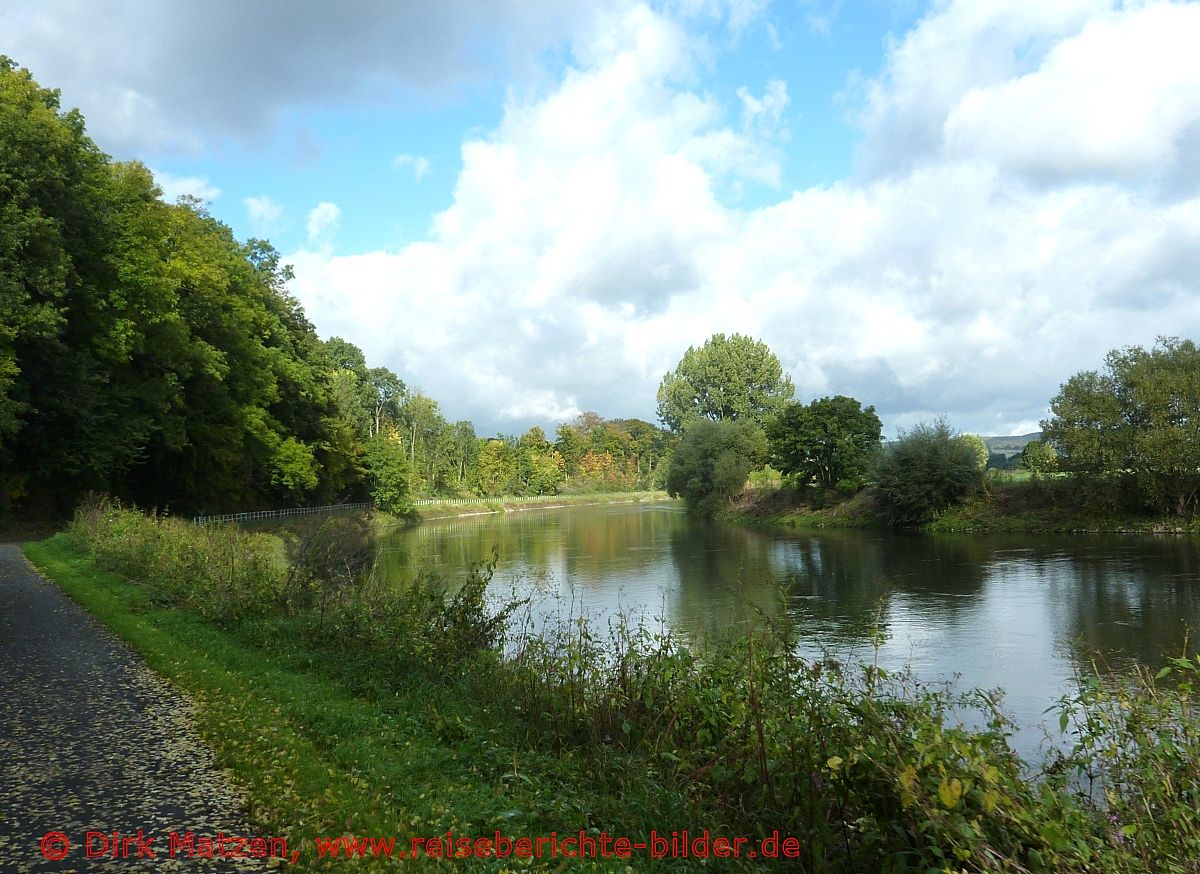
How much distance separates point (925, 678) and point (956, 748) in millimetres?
7962

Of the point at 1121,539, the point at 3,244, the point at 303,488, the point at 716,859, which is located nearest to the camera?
the point at 716,859

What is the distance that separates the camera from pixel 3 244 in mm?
19812

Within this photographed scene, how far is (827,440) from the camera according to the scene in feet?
162

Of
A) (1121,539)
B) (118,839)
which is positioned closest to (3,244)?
(118,839)

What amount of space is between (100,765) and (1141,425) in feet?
123

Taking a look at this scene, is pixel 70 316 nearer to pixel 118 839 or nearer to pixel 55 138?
pixel 55 138

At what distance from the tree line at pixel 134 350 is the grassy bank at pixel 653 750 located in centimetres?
1655

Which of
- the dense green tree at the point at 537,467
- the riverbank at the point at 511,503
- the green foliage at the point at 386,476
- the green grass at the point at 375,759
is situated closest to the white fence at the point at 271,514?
the green foliage at the point at 386,476

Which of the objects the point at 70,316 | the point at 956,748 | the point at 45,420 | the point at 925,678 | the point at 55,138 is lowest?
the point at 925,678

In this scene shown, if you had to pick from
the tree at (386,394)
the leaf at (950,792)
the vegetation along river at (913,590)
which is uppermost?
the tree at (386,394)

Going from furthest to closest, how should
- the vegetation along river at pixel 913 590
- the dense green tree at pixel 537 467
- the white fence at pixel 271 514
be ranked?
1. the dense green tree at pixel 537 467
2. the white fence at pixel 271 514
3. the vegetation along river at pixel 913 590

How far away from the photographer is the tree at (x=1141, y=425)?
103 feet

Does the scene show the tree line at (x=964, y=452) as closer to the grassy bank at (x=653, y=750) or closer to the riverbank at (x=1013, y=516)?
the riverbank at (x=1013, y=516)

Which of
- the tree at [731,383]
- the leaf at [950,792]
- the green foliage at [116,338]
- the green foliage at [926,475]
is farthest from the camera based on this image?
the tree at [731,383]
